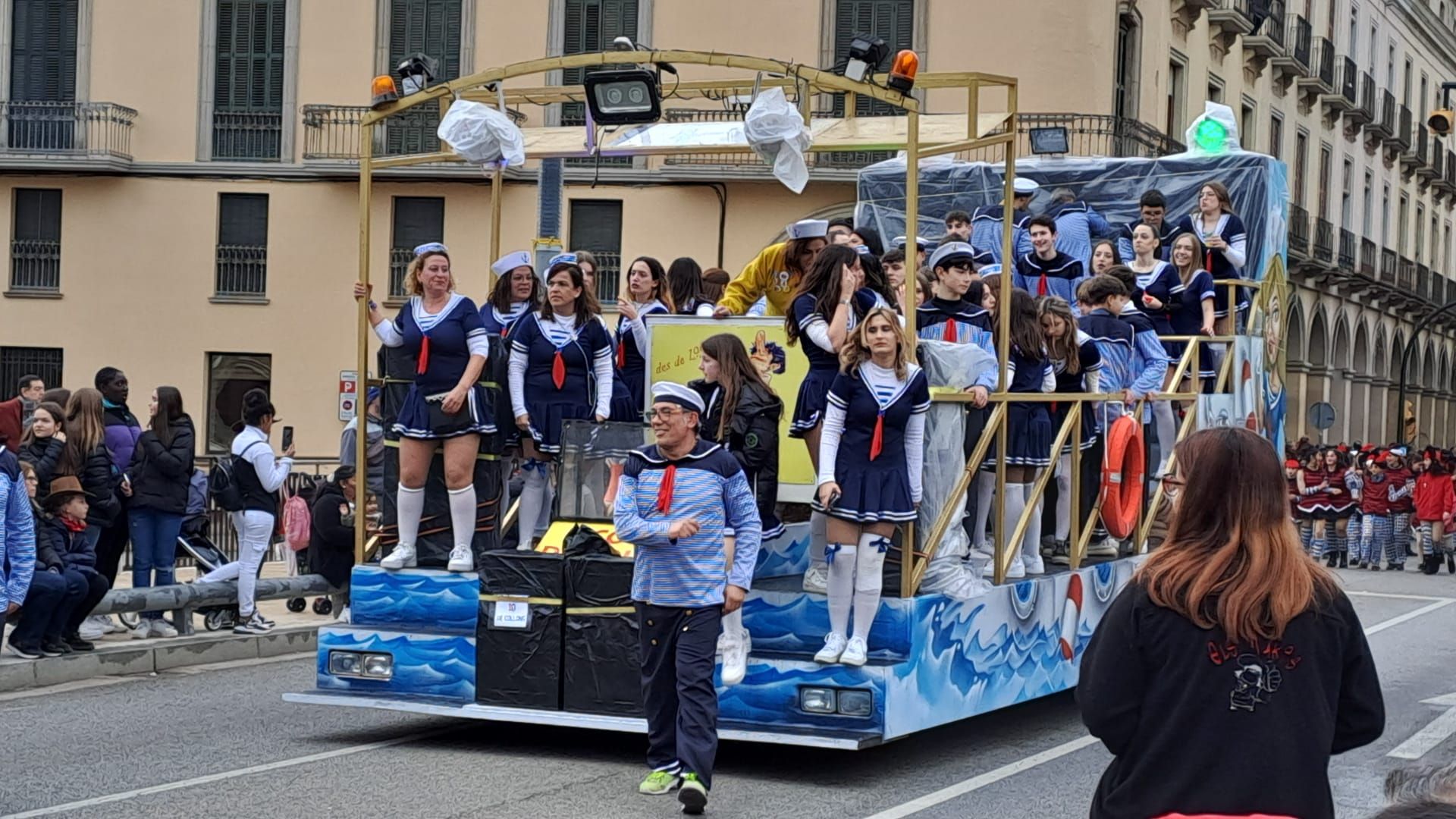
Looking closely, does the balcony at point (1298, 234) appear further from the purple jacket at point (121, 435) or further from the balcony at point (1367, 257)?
the purple jacket at point (121, 435)

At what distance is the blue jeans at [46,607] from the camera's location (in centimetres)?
1155

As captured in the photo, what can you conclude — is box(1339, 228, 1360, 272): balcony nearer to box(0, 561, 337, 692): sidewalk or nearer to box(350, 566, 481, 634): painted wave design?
box(0, 561, 337, 692): sidewalk

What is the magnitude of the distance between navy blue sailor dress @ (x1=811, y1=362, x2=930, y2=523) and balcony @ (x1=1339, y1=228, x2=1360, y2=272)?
4392 cm

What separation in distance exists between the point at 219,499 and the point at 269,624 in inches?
38.9

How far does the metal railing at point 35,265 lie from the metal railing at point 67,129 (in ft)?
5.60

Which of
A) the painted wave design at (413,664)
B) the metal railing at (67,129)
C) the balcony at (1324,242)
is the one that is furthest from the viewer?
the balcony at (1324,242)

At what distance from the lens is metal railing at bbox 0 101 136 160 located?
36219 millimetres

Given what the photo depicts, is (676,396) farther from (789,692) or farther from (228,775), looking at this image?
(228,775)

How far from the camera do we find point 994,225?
1412 centimetres

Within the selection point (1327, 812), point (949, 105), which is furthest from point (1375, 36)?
point (1327, 812)

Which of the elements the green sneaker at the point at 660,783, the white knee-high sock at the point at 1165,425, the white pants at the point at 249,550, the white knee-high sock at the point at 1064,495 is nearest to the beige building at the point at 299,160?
the white pants at the point at 249,550

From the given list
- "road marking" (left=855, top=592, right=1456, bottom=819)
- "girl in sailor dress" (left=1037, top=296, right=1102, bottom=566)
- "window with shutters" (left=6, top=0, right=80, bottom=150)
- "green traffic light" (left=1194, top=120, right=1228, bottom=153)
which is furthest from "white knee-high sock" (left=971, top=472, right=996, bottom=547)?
"window with shutters" (left=6, top=0, right=80, bottom=150)

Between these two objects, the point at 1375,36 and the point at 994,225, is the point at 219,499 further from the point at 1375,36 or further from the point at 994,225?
the point at 1375,36

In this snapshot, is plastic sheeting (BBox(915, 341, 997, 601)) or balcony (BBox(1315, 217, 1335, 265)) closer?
plastic sheeting (BBox(915, 341, 997, 601))
